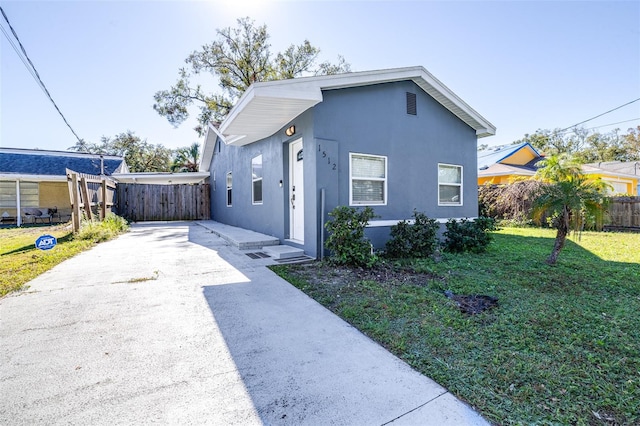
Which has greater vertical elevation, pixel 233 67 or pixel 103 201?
pixel 233 67

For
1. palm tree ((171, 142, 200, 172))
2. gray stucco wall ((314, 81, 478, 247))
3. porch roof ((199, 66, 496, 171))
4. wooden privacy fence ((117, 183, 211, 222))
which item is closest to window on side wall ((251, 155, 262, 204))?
porch roof ((199, 66, 496, 171))

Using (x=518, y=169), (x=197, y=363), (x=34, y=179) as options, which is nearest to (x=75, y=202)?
(x=197, y=363)

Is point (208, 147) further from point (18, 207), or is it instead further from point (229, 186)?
point (18, 207)

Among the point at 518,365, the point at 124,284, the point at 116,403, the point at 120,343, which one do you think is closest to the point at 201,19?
the point at 124,284

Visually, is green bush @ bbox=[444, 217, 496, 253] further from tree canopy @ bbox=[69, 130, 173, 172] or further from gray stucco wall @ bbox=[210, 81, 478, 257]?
tree canopy @ bbox=[69, 130, 173, 172]

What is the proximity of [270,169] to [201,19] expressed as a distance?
6079 millimetres

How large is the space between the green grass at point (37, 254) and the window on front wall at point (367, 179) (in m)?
5.51

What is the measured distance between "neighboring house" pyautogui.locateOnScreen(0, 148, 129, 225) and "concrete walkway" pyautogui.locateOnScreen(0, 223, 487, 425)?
1531 centimetres

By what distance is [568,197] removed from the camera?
5227 millimetres

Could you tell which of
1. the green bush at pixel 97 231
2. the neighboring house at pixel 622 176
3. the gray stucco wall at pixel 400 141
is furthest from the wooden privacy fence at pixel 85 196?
the neighboring house at pixel 622 176

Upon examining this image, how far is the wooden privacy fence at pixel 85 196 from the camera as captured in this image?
26.5 ft

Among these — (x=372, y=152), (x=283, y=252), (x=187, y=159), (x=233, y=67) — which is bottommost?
(x=283, y=252)

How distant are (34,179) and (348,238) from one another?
1759 centimetres

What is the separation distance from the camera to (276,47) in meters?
19.7
